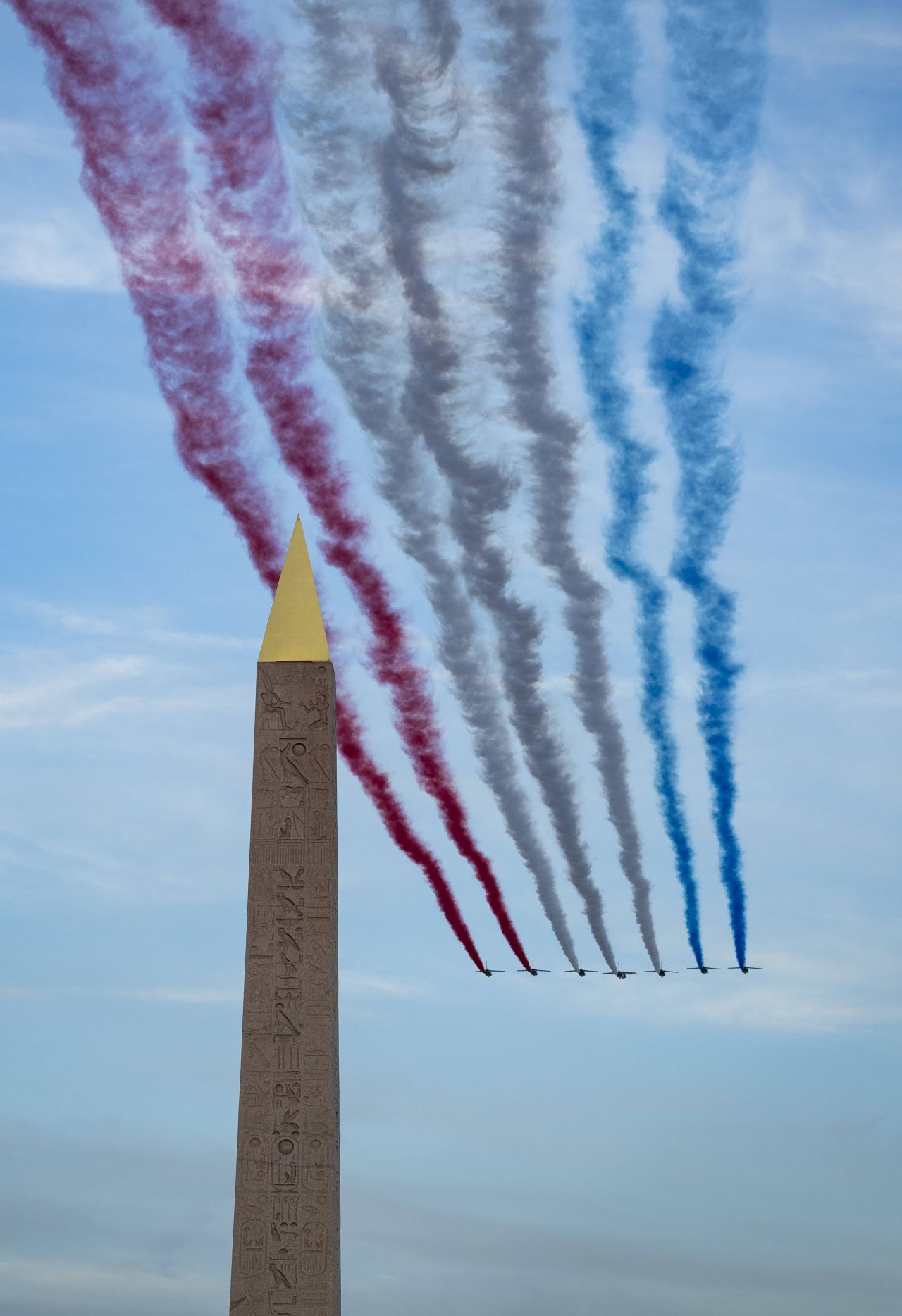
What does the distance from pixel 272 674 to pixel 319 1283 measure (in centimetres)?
738

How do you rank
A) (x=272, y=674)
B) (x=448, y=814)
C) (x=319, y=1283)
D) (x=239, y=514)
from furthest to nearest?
(x=448, y=814), (x=239, y=514), (x=272, y=674), (x=319, y=1283)

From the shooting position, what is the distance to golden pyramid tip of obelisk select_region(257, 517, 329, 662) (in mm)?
28234

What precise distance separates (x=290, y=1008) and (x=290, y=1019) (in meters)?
0.13

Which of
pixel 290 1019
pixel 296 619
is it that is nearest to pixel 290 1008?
pixel 290 1019

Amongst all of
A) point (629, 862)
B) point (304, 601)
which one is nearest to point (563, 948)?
point (629, 862)

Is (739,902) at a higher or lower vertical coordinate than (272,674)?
higher

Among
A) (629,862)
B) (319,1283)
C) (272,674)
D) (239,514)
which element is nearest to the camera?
(319,1283)

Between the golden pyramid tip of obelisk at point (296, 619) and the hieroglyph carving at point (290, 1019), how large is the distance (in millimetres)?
190

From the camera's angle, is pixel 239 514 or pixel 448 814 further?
pixel 448 814

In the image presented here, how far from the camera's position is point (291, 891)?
27.2 meters

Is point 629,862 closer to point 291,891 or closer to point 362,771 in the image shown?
point 362,771

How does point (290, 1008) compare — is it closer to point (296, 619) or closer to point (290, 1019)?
point (290, 1019)

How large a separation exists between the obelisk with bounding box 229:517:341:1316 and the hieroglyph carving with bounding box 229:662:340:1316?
12 mm

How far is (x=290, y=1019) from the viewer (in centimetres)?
2686
